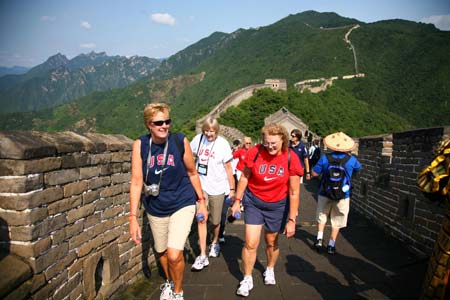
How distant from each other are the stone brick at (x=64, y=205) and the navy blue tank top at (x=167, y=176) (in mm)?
593

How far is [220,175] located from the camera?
441 centimetres

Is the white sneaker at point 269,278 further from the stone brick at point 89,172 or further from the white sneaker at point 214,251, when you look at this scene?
the stone brick at point 89,172

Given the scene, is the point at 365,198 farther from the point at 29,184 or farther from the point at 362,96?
the point at 362,96

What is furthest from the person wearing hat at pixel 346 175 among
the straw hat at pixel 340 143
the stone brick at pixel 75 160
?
the stone brick at pixel 75 160

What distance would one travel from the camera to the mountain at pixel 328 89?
53.8 metres

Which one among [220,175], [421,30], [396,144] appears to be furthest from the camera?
[421,30]

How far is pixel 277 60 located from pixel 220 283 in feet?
370

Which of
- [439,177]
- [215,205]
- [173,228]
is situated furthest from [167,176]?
[439,177]

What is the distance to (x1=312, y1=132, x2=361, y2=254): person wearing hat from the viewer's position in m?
4.59

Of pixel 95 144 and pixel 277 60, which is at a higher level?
pixel 277 60

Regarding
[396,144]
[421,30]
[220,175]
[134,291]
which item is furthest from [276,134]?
[421,30]

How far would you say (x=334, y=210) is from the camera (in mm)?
4824

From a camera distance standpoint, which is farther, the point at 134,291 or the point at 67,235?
the point at 134,291

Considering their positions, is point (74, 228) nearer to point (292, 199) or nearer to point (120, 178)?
point (120, 178)
